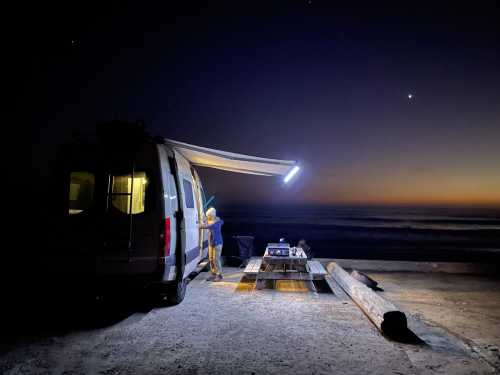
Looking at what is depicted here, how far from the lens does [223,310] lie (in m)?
5.38

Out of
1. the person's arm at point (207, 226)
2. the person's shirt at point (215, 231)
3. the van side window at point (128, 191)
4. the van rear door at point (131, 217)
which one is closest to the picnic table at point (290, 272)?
the person's shirt at point (215, 231)

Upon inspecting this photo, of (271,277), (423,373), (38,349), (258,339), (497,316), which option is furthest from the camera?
(271,277)

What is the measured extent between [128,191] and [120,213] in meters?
0.57

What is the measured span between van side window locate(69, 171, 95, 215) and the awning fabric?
1471 millimetres

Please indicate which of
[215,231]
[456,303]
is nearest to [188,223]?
[215,231]

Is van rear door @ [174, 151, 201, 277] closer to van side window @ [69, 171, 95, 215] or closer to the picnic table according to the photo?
the picnic table

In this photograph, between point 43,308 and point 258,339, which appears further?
point 43,308

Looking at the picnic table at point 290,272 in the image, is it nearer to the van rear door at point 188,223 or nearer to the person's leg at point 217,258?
the person's leg at point 217,258

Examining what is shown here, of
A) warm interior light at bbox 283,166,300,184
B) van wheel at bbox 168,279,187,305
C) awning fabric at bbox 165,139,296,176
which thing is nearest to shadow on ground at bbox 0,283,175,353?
van wheel at bbox 168,279,187,305

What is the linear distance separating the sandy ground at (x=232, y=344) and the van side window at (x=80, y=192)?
172 cm

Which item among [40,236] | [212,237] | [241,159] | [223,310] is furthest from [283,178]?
[40,236]

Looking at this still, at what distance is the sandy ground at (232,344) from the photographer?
329cm

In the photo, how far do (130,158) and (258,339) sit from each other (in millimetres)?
3146

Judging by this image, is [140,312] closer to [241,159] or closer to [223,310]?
[223,310]
